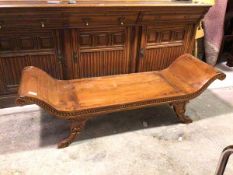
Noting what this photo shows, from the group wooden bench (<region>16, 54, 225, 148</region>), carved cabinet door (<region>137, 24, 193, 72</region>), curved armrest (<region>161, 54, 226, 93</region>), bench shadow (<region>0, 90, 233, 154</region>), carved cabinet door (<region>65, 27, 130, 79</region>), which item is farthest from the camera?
carved cabinet door (<region>137, 24, 193, 72</region>)

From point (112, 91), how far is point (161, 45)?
0.88 m

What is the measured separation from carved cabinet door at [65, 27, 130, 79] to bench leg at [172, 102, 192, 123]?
0.74m

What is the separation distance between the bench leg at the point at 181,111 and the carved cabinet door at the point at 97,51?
737mm

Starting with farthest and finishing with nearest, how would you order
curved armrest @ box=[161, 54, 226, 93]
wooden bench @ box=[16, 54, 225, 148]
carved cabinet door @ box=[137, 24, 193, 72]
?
carved cabinet door @ box=[137, 24, 193, 72] < curved armrest @ box=[161, 54, 226, 93] < wooden bench @ box=[16, 54, 225, 148]

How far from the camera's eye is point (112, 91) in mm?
1889

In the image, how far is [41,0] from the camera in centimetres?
197

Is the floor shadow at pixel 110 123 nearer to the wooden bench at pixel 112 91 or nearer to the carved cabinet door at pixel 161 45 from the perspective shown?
the wooden bench at pixel 112 91

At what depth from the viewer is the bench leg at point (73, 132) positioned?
1.67 m

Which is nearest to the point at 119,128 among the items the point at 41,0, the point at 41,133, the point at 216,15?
the point at 41,133

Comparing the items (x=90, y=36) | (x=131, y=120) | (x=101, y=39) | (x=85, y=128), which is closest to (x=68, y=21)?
(x=90, y=36)

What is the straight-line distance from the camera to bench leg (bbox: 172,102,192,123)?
1.93 meters

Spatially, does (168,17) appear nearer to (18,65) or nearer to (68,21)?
(68,21)

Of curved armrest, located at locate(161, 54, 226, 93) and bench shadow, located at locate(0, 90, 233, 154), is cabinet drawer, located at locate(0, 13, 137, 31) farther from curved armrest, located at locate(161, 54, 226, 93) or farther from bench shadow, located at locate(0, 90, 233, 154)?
bench shadow, located at locate(0, 90, 233, 154)

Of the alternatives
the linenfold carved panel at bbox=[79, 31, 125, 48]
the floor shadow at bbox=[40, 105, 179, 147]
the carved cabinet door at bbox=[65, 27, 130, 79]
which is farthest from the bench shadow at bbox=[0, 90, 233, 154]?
the linenfold carved panel at bbox=[79, 31, 125, 48]
